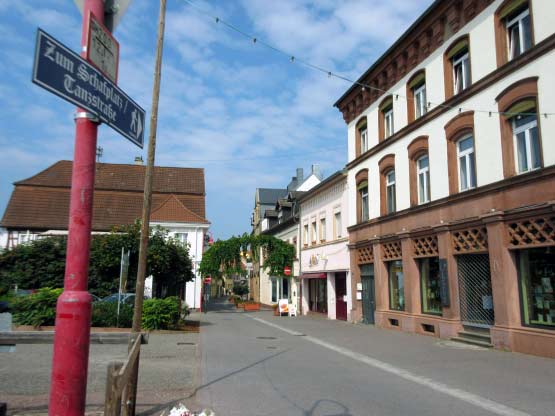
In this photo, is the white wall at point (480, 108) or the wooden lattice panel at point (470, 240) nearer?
the white wall at point (480, 108)

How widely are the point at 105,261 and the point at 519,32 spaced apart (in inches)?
817

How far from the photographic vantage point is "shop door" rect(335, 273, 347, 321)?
2667 cm

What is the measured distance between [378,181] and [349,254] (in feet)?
15.8

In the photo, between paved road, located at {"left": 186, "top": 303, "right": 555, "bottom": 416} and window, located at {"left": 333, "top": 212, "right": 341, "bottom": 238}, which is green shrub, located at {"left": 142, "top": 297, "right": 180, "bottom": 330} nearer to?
paved road, located at {"left": 186, "top": 303, "right": 555, "bottom": 416}

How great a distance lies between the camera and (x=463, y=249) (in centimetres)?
1580

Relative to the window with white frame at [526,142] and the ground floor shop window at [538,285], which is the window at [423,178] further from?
the ground floor shop window at [538,285]

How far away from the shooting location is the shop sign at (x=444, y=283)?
16.3m

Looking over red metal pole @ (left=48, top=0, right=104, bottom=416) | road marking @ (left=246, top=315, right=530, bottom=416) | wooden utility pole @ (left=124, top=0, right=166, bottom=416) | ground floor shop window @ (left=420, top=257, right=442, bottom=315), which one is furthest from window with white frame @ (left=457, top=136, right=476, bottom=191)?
red metal pole @ (left=48, top=0, right=104, bottom=416)

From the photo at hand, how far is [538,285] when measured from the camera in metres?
13.0

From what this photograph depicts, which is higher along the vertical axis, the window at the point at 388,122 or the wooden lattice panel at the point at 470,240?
the window at the point at 388,122

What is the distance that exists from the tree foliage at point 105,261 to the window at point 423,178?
43.4 feet

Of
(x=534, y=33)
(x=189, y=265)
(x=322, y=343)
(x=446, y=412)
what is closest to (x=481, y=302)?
(x=322, y=343)

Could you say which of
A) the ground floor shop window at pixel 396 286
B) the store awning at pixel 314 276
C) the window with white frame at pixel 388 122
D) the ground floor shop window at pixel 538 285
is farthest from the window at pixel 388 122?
the store awning at pixel 314 276

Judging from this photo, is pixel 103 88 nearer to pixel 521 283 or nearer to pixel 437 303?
pixel 521 283
